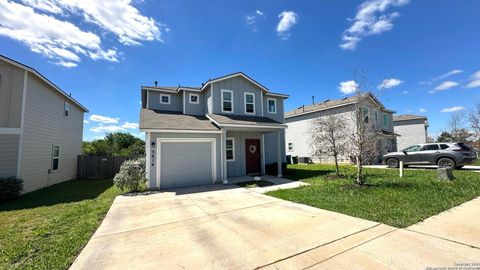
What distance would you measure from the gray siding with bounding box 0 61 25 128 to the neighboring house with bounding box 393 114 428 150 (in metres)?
35.3

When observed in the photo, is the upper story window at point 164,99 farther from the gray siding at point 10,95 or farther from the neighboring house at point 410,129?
the neighboring house at point 410,129

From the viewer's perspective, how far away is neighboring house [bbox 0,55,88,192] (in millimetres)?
9406

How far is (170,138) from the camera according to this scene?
1031 centimetres

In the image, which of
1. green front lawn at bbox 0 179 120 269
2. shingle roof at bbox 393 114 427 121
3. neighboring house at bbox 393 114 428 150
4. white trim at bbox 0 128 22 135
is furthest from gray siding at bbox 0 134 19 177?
shingle roof at bbox 393 114 427 121

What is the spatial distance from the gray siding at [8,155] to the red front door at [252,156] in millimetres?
11282

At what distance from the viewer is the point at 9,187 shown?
8820 millimetres

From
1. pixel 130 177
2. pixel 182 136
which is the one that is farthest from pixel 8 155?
pixel 182 136

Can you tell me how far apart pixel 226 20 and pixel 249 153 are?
7922 mm

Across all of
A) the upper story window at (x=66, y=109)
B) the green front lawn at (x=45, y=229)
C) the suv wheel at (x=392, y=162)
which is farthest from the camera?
the suv wheel at (x=392, y=162)

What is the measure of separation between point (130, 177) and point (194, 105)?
6430 millimetres

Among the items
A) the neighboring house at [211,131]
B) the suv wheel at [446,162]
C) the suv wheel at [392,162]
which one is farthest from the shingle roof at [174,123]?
the suv wheel at [446,162]

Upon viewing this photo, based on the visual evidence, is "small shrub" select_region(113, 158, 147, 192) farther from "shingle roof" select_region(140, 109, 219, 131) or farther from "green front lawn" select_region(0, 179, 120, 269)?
"shingle roof" select_region(140, 109, 219, 131)

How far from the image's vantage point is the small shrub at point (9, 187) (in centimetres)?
867

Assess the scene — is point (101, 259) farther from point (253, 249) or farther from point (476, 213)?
point (476, 213)
